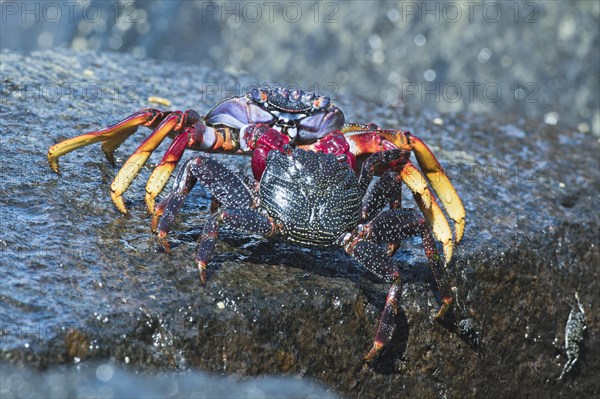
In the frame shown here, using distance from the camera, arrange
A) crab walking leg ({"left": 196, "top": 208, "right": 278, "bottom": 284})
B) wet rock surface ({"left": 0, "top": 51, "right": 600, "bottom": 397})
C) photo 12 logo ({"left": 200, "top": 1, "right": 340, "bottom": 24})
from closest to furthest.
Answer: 1. wet rock surface ({"left": 0, "top": 51, "right": 600, "bottom": 397})
2. crab walking leg ({"left": 196, "top": 208, "right": 278, "bottom": 284})
3. photo 12 logo ({"left": 200, "top": 1, "right": 340, "bottom": 24})

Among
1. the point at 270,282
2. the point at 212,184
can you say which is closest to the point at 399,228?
the point at 270,282

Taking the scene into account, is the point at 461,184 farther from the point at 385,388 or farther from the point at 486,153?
the point at 385,388

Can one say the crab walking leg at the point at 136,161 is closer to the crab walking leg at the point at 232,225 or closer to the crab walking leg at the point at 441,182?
the crab walking leg at the point at 232,225

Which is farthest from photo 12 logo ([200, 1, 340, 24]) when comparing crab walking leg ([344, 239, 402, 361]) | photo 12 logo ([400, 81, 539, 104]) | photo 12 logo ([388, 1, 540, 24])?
crab walking leg ([344, 239, 402, 361])

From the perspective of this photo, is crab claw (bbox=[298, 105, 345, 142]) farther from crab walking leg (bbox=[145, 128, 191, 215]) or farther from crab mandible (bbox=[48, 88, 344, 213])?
crab walking leg (bbox=[145, 128, 191, 215])

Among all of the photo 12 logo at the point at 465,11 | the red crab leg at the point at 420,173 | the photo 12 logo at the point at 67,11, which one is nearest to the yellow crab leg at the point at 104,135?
the red crab leg at the point at 420,173

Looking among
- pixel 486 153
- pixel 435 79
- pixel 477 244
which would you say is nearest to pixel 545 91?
pixel 435 79
